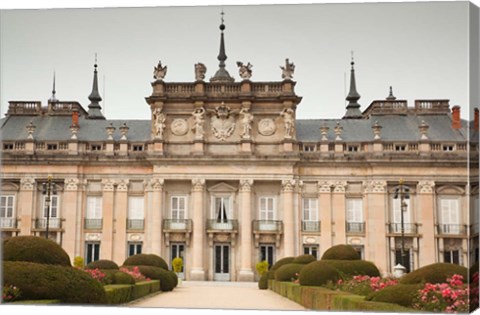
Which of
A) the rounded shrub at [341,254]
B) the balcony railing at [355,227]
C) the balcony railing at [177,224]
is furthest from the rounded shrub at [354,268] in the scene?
the balcony railing at [177,224]

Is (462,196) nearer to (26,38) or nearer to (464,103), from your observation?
(464,103)

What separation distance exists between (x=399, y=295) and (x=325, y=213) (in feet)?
60.3

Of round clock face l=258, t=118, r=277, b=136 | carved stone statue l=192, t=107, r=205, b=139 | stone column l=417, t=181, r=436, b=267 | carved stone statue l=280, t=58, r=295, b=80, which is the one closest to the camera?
carved stone statue l=280, t=58, r=295, b=80

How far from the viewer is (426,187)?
114 feet

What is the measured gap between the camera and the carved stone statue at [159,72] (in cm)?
3117

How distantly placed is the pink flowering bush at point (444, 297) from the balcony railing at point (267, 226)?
17.4m

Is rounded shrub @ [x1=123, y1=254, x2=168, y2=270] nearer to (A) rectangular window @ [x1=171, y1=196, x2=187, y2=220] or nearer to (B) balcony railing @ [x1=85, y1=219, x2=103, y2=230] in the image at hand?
(A) rectangular window @ [x1=171, y1=196, x2=187, y2=220]

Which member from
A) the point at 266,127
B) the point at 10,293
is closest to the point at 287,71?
the point at 266,127

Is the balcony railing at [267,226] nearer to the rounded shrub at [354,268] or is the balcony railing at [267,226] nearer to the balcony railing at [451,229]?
the balcony railing at [451,229]

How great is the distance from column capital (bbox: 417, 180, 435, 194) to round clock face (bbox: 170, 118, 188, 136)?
12.3m

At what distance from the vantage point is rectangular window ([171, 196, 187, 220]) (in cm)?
3562

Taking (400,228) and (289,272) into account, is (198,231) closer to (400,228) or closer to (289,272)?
(289,272)

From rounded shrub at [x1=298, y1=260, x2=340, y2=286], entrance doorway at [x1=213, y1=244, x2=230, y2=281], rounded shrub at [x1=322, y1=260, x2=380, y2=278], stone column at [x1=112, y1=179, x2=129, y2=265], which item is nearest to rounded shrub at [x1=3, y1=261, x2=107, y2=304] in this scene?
rounded shrub at [x1=298, y1=260, x2=340, y2=286]

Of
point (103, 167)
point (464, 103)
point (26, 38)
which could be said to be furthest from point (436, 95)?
point (103, 167)
